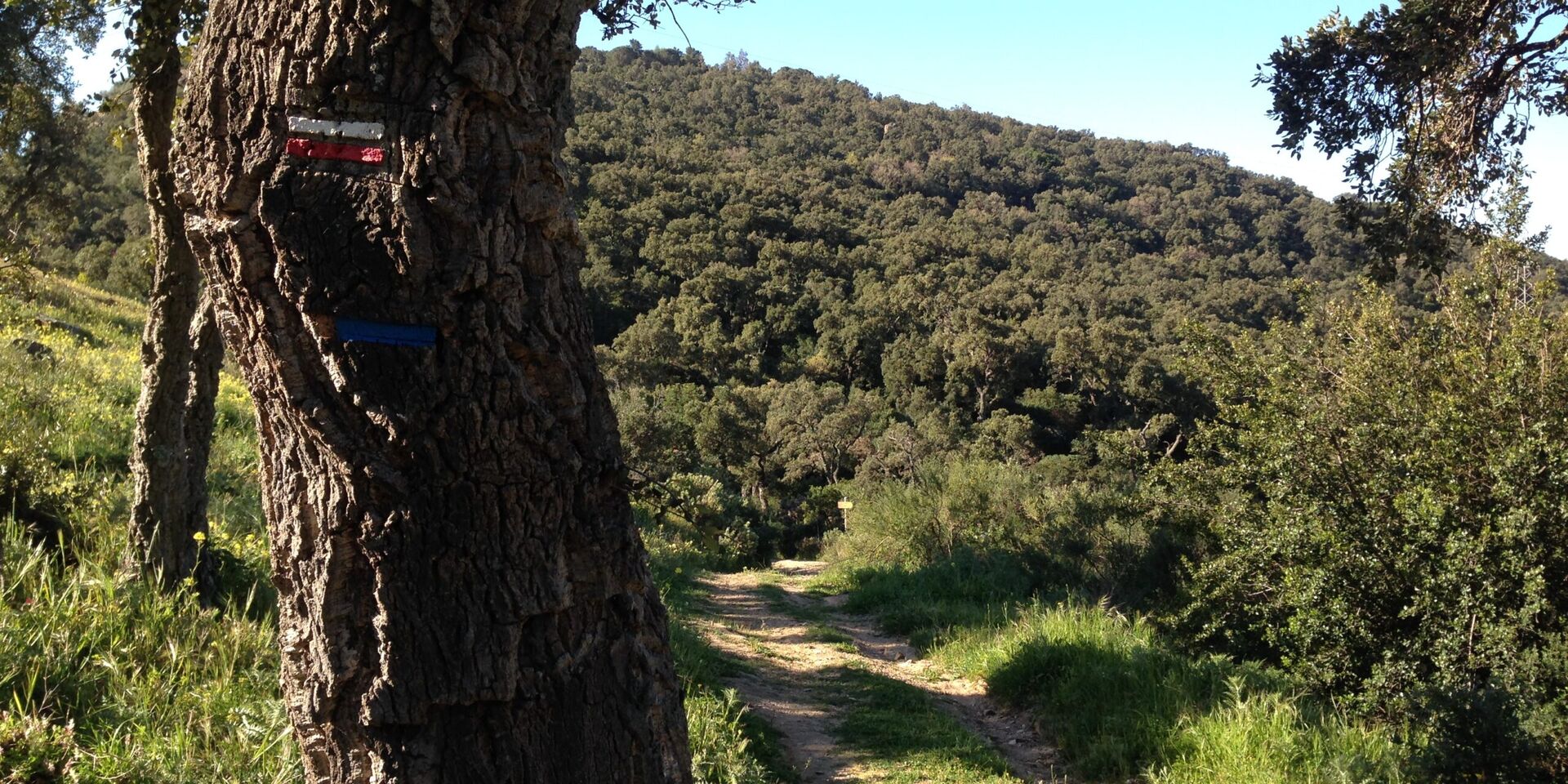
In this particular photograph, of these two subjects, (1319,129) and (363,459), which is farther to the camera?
(1319,129)

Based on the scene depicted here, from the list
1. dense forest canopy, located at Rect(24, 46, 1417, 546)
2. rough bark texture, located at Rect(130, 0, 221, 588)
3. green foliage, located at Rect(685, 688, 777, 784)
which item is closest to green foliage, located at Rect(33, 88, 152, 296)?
dense forest canopy, located at Rect(24, 46, 1417, 546)

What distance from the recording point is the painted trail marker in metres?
1.72

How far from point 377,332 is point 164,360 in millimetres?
3098

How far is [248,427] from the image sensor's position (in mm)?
8750

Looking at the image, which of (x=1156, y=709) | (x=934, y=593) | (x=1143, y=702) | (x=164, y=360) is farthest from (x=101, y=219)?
(x=1156, y=709)

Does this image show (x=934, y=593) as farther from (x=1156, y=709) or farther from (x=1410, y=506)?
(x=1156, y=709)

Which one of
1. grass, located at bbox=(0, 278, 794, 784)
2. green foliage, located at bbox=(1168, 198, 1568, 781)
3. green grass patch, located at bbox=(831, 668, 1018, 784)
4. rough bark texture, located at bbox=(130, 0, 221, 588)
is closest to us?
grass, located at bbox=(0, 278, 794, 784)

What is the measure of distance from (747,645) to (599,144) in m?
49.5

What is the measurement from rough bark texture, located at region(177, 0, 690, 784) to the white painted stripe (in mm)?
23

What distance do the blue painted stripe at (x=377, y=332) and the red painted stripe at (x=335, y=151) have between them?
0.94 ft

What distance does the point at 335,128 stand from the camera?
5.63 ft

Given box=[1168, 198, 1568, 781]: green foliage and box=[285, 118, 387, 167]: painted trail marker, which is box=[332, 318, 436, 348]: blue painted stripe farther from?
box=[1168, 198, 1568, 781]: green foliage

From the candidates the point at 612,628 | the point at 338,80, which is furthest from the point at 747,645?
the point at 338,80

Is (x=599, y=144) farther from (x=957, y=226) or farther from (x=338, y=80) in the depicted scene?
(x=338, y=80)
